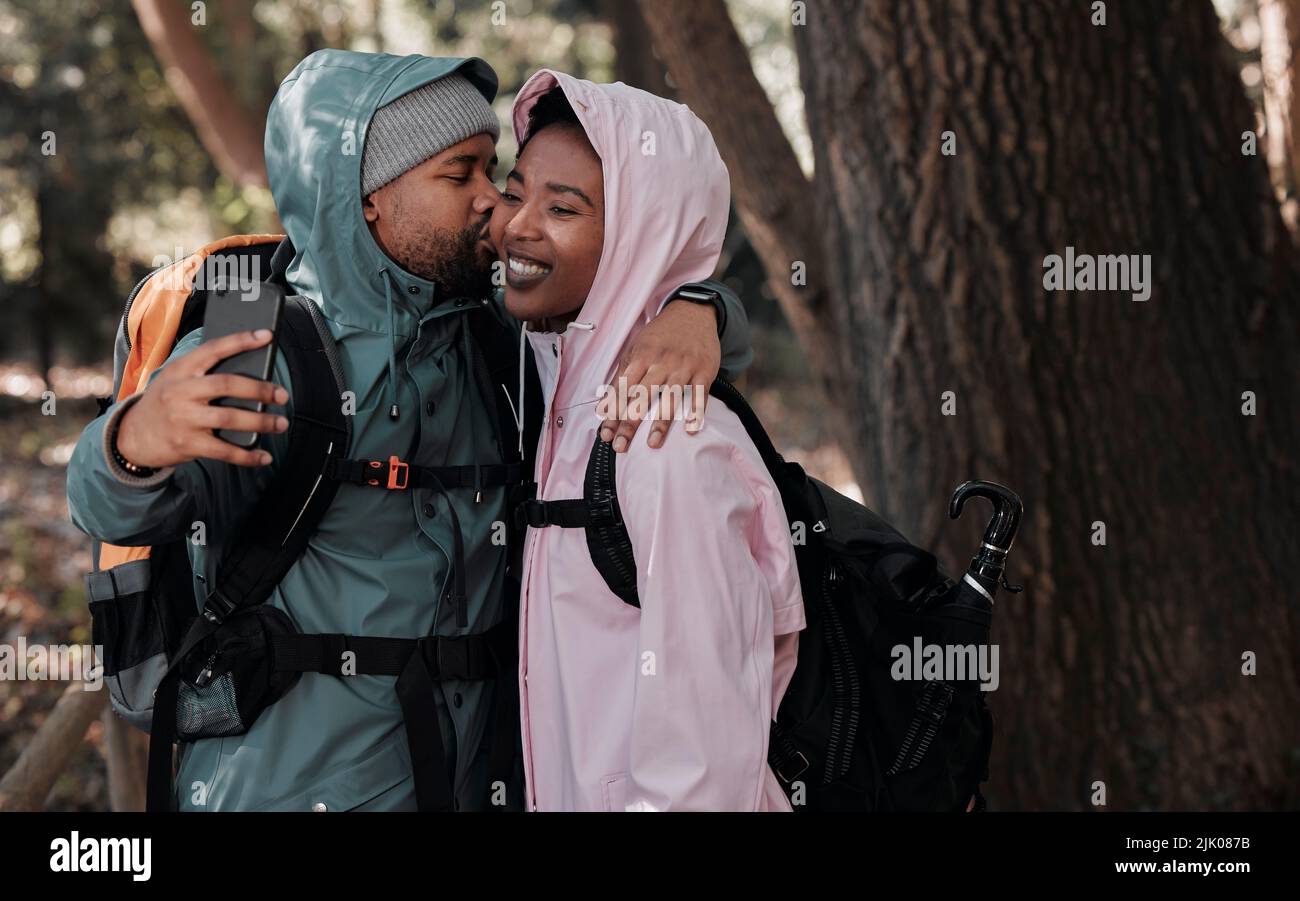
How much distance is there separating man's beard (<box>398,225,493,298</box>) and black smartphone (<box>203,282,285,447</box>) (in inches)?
18.7

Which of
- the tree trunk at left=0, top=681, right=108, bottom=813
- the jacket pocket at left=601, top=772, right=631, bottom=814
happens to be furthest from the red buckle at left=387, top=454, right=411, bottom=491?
the tree trunk at left=0, top=681, right=108, bottom=813

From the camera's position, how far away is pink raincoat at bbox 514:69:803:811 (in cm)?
207

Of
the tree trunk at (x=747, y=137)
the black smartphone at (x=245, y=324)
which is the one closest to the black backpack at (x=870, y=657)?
the black smartphone at (x=245, y=324)

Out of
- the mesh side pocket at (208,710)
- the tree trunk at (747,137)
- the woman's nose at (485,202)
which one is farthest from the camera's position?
the tree trunk at (747,137)

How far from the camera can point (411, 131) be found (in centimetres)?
252

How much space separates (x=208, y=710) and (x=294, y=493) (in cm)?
43

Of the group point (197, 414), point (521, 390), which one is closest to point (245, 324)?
point (197, 414)

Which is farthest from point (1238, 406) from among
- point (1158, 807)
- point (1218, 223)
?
point (1158, 807)

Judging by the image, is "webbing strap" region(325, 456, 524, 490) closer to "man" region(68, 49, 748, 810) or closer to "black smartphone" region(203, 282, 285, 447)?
"man" region(68, 49, 748, 810)

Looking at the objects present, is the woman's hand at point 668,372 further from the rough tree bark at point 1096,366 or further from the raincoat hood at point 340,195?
the rough tree bark at point 1096,366

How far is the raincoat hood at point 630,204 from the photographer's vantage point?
2383mm

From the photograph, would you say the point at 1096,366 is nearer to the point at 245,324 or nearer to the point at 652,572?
the point at 652,572
